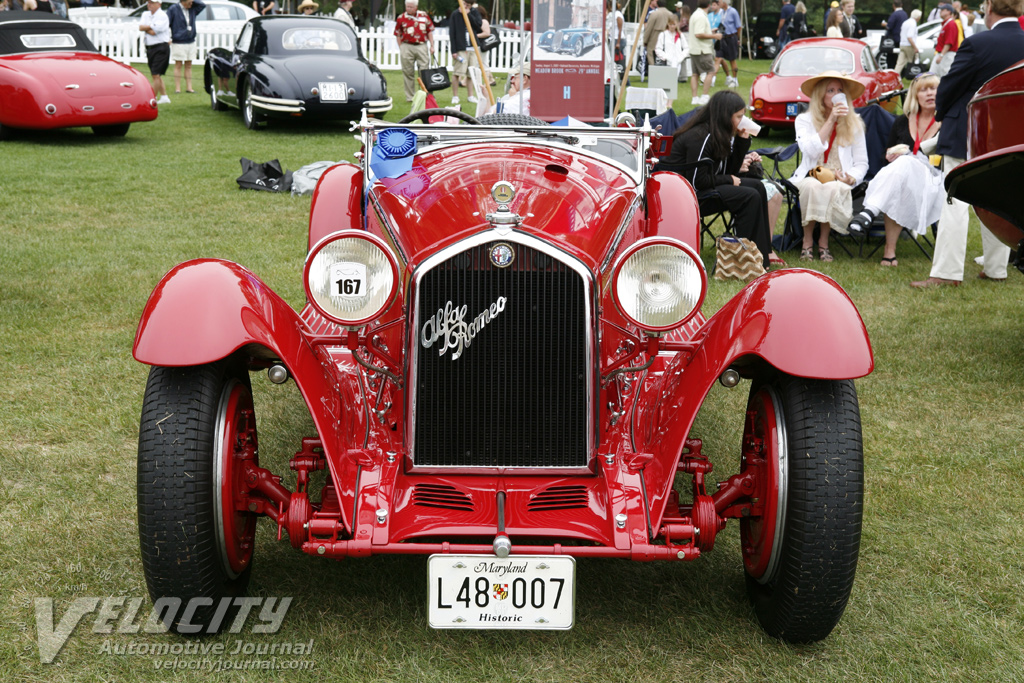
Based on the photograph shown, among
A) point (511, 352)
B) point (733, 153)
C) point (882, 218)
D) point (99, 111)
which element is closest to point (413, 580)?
point (511, 352)

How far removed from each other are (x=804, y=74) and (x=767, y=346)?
13.1 meters

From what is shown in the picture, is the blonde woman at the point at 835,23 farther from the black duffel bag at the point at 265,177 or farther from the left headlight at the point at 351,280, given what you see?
the left headlight at the point at 351,280

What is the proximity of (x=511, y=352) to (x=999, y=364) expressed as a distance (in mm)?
4030

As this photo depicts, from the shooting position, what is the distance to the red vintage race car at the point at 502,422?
2.90 m

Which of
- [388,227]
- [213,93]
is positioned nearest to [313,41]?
[213,93]

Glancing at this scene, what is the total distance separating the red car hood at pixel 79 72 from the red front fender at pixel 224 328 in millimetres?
10291

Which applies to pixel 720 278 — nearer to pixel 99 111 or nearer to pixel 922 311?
pixel 922 311

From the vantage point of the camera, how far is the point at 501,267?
3094 millimetres

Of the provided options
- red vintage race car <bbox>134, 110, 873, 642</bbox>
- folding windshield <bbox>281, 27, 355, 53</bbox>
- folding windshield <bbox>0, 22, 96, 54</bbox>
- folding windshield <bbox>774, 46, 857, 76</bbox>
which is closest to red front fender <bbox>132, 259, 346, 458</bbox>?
red vintage race car <bbox>134, 110, 873, 642</bbox>

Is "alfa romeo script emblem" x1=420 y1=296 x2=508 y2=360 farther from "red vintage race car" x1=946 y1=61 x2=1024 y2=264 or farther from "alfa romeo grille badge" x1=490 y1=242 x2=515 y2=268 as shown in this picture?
"red vintage race car" x1=946 y1=61 x2=1024 y2=264

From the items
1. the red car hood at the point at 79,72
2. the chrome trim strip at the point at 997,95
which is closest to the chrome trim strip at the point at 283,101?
the red car hood at the point at 79,72

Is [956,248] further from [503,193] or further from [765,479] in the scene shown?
[503,193]

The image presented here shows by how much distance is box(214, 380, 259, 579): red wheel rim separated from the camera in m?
3.02

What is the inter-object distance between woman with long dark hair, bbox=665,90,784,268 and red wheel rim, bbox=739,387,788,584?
4.71m
